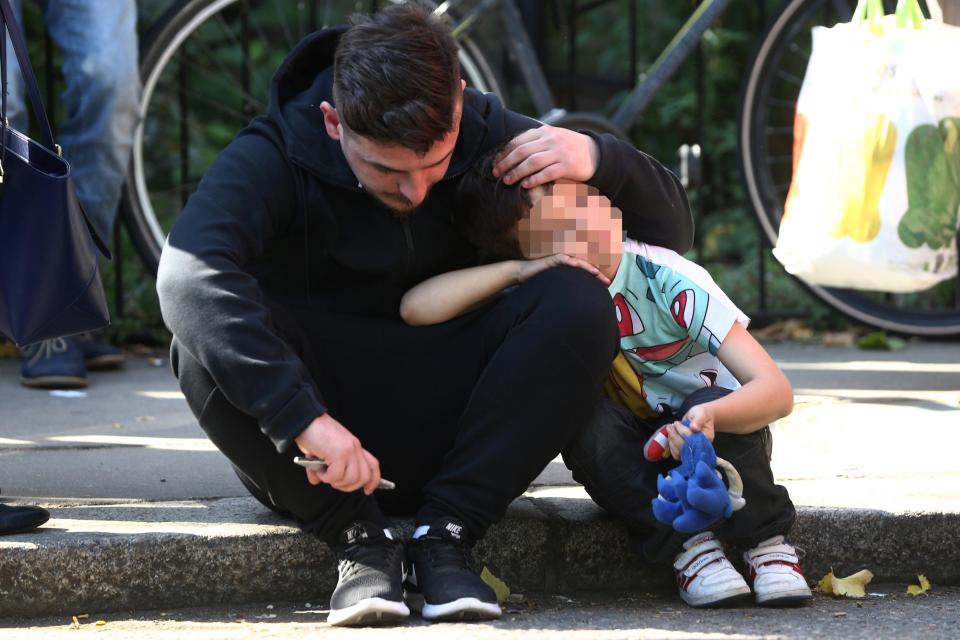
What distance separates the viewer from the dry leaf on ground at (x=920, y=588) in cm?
235

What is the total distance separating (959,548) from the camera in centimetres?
239

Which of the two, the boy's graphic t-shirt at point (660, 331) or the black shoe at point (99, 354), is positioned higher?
the boy's graphic t-shirt at point (660, 331)

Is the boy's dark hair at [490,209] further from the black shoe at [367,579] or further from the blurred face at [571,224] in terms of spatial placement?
the black shoe at [367,579]

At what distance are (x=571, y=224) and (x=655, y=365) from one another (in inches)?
11.6

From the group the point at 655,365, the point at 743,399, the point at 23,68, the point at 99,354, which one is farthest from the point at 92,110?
the point at 743,399

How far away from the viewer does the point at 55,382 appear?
11.5ft

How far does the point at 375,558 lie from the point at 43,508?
0.61 metres

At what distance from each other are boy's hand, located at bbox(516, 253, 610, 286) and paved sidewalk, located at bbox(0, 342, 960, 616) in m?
0.43

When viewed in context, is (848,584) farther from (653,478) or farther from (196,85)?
(196,85)

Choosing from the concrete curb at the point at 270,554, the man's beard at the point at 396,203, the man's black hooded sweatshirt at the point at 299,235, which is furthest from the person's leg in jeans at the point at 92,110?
the man's beard at the point at 396,203

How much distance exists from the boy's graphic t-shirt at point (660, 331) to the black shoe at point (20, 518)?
3.32 ft

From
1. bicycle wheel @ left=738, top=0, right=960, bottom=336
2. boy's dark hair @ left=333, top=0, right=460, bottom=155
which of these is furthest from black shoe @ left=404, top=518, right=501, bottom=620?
bicycle wheel @ left=738, top=0, right=960, bottom=336

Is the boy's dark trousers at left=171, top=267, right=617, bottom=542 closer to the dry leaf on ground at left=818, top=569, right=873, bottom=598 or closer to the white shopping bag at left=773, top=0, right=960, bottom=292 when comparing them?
the dry leaf on ground at left=818, top=569, right=873, bottom=598

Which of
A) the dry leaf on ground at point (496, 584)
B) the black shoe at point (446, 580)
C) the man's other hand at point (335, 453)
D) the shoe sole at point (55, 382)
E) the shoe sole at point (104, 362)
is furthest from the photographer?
the shoe sole at point (104, 362)
